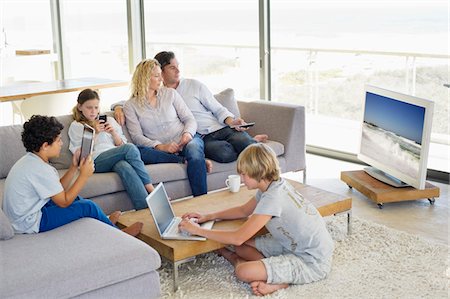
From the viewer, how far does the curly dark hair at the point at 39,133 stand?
10.7 ft

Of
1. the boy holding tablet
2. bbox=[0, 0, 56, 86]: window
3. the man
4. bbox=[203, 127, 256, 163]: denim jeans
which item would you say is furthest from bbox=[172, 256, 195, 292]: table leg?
bbox=[0, 0, 56, 86]: window

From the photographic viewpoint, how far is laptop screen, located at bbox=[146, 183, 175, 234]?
3361mm

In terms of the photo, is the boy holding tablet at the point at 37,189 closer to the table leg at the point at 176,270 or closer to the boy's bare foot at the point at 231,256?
the table leg at the point at 176,270

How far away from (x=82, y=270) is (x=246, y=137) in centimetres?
228

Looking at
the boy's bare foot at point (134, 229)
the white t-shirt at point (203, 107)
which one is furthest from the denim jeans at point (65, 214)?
the white t-shirt at point (203, 107)

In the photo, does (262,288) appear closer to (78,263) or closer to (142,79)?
(78,263)

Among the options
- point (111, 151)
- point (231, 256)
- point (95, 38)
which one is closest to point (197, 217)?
point (231, 256)

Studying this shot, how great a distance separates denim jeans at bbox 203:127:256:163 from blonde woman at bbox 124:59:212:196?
0.31ft

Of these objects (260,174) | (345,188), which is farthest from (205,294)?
(345,188)

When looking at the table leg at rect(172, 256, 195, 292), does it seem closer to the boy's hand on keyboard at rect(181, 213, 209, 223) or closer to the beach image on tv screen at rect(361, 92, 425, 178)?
the boy's hand on keyboard at rect(181, 213, 209, 223)

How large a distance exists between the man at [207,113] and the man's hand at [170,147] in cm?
25

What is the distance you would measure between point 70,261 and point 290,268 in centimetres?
109

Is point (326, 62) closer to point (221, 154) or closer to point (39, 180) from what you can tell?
point (221, 154)

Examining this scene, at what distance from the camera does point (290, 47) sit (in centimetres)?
664
